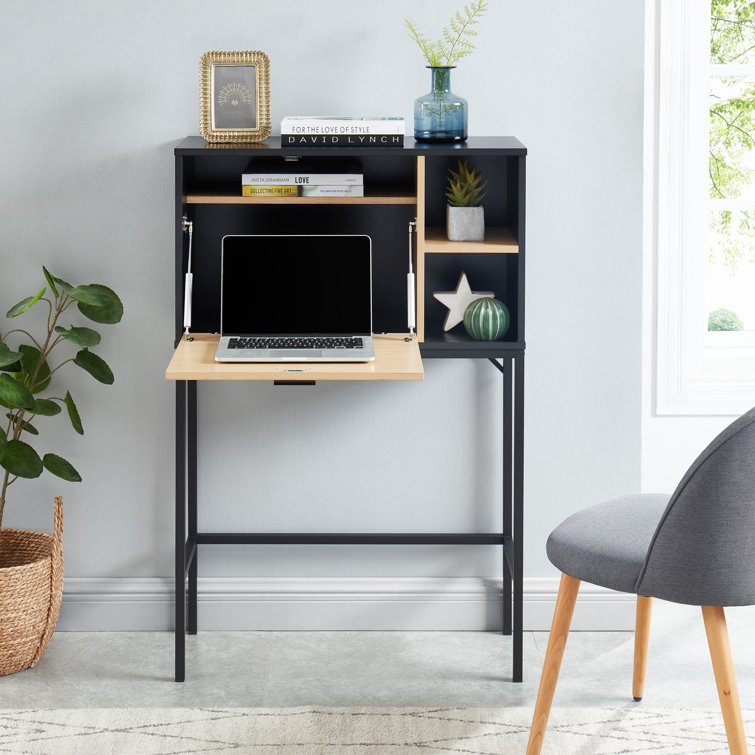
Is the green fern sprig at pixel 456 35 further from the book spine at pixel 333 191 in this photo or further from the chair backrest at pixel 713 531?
the chair backrest at pixel 713 531

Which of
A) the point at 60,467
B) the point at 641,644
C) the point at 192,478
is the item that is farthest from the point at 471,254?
the point at 60,467

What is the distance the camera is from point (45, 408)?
2588 mm

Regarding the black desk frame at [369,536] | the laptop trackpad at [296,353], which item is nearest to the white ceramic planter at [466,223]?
the black desk frame at [369,536]

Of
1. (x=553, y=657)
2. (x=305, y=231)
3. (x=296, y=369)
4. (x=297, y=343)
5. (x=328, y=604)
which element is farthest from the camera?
(x=328, y=604)

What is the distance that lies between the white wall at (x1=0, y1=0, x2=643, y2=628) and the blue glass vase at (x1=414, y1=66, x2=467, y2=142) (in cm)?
18

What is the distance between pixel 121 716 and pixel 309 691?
0.45 m

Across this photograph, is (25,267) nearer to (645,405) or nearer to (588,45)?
(588,45)

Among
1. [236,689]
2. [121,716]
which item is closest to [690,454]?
[236,689]

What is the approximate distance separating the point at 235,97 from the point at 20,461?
1036 millimetres

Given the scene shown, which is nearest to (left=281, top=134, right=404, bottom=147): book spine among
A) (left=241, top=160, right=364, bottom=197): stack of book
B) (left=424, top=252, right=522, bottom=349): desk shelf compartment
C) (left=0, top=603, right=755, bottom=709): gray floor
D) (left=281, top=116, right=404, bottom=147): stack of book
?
(left=281, top=116, right=404, bottom=147): stack of book

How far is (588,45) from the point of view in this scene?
107 inches

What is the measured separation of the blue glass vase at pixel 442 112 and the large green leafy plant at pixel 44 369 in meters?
0.89

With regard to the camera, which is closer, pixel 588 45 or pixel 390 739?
pixel 390 739

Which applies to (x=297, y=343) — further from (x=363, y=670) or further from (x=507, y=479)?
(x=363, y=670)
